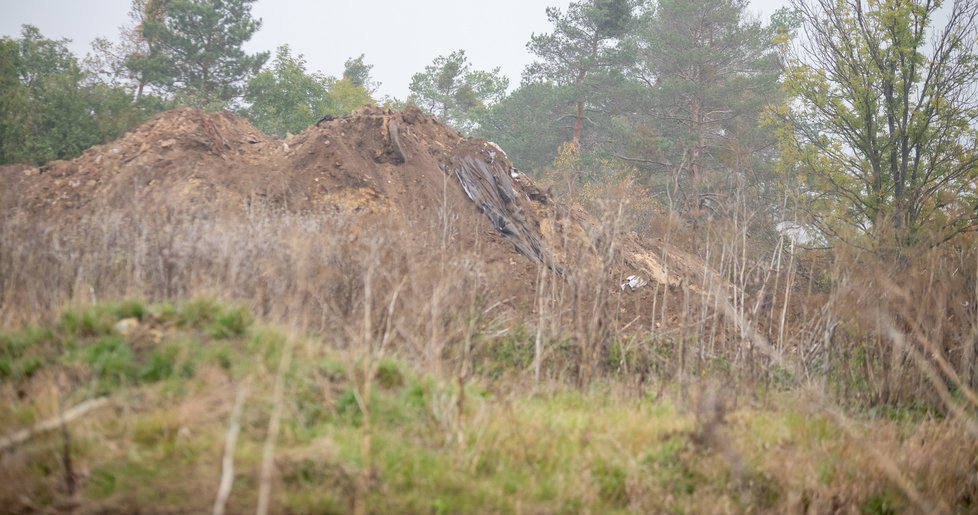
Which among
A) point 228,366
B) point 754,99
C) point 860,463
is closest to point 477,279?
point 228,366

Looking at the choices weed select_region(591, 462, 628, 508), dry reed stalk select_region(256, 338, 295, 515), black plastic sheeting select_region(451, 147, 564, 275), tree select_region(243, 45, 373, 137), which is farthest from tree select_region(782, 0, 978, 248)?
tree select_region(243, 45, 373, 137)

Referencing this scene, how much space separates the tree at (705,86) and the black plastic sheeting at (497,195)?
11.2m

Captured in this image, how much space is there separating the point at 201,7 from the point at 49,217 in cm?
1736

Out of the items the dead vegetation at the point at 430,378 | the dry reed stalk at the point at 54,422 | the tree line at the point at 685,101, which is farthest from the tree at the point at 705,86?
the dry reed stalk at the point at 54,422

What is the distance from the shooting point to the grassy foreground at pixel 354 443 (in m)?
4.04

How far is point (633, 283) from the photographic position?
48.1ft

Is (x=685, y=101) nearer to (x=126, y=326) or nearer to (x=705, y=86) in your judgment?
(x=705, y=86)

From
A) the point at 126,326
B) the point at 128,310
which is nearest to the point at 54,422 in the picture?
the point at 126,326

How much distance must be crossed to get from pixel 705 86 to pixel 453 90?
1869 cm

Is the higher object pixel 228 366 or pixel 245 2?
pixel 245 2

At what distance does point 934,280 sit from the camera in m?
9.08

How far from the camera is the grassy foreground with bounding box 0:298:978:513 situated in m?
4.04

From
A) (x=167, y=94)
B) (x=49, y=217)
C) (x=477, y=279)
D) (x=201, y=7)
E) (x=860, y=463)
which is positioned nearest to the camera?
(x=860, y=463)

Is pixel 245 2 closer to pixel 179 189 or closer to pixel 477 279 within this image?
pixel 179 189
